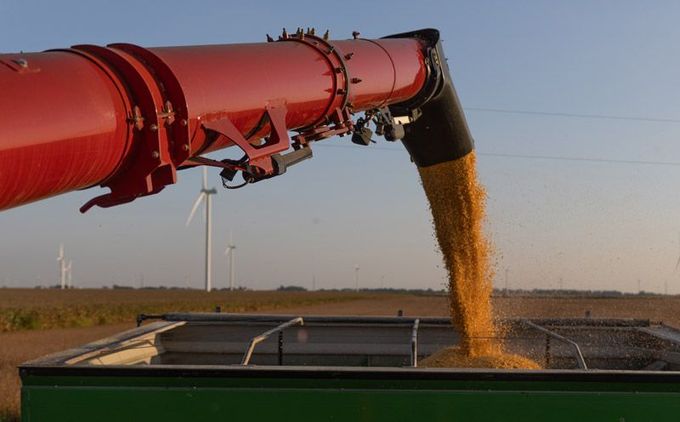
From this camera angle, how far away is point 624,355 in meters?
5.78

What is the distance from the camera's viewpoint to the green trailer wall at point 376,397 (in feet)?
10.4

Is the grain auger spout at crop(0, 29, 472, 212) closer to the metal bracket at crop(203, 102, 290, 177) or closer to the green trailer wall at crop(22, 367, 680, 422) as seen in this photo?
the metal bracket at crop(203, 102, 290, 177)

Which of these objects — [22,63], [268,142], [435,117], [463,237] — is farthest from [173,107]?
[463,237]

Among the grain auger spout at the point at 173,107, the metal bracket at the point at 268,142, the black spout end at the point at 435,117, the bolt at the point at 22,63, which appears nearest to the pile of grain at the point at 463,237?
the black spout end at the point at 435,117

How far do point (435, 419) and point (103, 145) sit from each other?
1565mm

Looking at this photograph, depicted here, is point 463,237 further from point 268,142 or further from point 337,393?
point 337,393

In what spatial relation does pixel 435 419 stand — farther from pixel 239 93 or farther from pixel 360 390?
pixel 239 93

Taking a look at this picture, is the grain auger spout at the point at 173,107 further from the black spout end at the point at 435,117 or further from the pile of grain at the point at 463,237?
the pile of grain at the point at 463,237

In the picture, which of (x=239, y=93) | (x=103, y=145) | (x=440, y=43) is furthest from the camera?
(x=440, y=43)

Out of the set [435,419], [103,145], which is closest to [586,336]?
[435,419]

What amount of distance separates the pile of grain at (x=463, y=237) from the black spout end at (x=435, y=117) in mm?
131

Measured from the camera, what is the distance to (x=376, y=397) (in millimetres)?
3178

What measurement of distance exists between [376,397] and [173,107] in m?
1.32

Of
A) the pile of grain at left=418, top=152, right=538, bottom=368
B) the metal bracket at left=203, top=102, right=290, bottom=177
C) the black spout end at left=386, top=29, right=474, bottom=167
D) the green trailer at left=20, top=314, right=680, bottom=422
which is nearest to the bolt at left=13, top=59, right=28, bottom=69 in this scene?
the metal bracket at left=203, top=102, right=290, bottom=177
